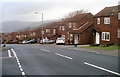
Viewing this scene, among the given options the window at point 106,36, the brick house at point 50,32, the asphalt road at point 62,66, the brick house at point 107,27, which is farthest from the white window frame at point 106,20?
the brick house at point 50,32

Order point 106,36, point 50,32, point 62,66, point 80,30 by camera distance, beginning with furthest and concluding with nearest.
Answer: point 50,32, point 80,30, point 106,36, point 62,66

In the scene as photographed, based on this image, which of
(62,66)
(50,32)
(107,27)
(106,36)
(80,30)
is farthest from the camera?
(50,32)

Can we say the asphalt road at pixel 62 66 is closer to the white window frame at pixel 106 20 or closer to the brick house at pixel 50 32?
the white window frame at pixel 106 20

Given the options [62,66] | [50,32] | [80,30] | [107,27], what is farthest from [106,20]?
[50,32]

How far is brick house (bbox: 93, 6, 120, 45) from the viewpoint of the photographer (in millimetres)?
38219

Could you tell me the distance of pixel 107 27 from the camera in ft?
134

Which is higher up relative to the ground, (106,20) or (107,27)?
(106,20)

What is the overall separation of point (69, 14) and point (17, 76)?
111465 millimetres

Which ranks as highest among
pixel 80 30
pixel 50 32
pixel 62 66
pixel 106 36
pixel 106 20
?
pixel 106 20

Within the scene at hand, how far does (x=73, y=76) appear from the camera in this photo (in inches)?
426

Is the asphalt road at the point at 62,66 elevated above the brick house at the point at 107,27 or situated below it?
below

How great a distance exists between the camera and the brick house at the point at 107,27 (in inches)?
1505

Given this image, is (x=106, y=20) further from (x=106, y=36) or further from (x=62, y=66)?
(x=62, y=66)

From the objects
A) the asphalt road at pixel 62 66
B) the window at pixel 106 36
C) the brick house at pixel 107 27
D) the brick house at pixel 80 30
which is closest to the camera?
the asphalt road at pixel 62 66
